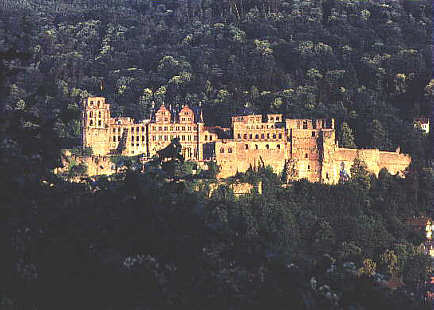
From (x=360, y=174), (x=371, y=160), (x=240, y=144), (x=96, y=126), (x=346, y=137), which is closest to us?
(x=240, y=144)

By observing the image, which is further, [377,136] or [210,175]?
[377,136]

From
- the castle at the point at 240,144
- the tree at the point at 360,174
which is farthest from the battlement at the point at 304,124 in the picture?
the tree at the point at 360,174

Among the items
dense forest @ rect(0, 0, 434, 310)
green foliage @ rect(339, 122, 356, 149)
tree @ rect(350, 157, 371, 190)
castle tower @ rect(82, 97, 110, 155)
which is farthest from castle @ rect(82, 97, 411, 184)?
green foliage @ rect(339, 122, 356, 149)

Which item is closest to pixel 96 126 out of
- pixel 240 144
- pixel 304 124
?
pixel 240 144

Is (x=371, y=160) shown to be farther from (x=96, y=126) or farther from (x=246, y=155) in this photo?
(x=96, y=126)

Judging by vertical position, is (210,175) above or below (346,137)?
below

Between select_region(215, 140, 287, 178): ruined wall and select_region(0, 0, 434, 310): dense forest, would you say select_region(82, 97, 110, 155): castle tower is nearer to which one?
select_region(0, 0, 434, 310): dense forest

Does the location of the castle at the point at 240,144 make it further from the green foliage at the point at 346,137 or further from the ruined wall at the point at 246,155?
the green foliage at the point at 346,137
